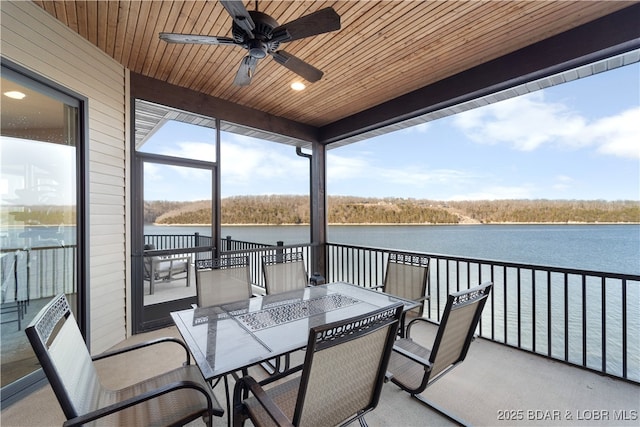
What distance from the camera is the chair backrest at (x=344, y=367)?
103 cm

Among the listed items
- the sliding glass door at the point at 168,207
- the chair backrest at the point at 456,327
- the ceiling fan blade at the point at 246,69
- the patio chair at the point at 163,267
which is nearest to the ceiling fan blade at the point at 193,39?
the ceiling fan blade at the point at 246,69

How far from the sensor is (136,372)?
2.42m

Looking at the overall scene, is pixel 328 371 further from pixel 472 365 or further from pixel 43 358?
pixel 472 365

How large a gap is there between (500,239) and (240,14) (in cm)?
433

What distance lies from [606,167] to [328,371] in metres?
6.54

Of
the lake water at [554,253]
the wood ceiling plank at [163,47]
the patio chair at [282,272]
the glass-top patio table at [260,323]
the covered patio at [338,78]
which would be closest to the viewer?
the glass-top patio table at [260,323]

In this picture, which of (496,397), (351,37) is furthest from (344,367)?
(351,37)

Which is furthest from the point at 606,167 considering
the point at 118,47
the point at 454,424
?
the point at 118,47

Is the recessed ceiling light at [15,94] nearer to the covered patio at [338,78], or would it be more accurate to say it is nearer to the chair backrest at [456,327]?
the covered patio at [338,78]

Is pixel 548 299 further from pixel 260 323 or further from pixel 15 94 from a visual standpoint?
pixel 15 94

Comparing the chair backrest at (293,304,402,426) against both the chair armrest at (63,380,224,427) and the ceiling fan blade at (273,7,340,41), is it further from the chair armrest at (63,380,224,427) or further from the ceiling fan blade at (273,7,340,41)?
the ceiling fan blade at (273,7,340,41)

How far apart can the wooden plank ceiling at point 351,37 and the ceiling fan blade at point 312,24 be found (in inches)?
23.1

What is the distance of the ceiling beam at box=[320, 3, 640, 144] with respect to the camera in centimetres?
215

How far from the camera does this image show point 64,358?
1157 millimetres
